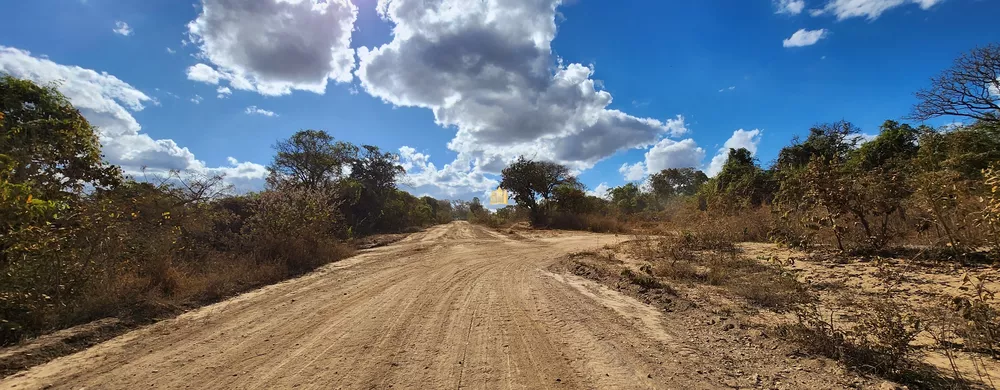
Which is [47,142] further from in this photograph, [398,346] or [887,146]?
[887,146]

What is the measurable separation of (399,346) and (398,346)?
11 millimetres

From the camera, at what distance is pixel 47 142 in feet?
21.9

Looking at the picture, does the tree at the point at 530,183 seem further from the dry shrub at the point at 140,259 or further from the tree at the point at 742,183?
the dry shrub at the point at 140,259

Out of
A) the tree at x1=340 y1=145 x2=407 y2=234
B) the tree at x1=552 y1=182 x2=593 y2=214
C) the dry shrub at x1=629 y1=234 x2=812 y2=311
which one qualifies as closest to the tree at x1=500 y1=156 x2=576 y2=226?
the tree at x1=552 y1=182 x2=593 y2=214

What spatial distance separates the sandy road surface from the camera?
3418mm

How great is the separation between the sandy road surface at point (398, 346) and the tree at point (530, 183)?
22.6 metres

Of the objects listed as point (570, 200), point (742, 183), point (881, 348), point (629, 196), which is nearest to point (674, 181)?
point (629, 196)

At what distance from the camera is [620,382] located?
330 cm

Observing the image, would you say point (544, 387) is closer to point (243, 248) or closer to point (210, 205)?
point (243, 248)

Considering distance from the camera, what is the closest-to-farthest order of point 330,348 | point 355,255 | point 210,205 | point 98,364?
point 98,364
point 330,348
point 210,205
point 355,255

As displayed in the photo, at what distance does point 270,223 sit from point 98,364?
272 inches

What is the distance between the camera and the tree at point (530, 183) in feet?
96.5

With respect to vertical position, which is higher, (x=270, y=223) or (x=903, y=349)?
(x=270, y=223)

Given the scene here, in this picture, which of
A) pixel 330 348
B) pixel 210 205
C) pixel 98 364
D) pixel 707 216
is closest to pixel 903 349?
pixel 330 348
